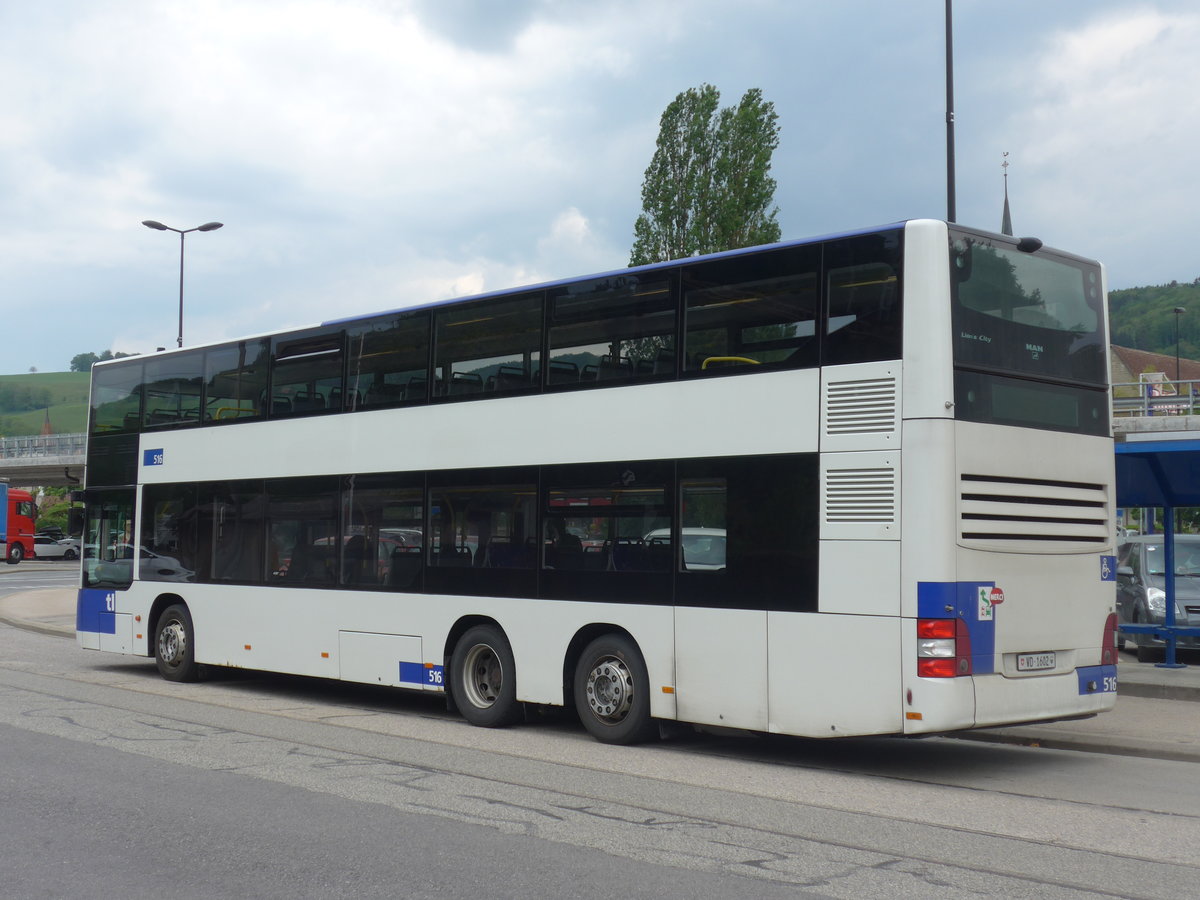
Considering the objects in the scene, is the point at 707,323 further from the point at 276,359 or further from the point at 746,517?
the point at 276,359

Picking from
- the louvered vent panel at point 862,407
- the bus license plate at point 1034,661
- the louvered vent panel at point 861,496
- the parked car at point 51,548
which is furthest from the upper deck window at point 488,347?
the parked car at point 51,548

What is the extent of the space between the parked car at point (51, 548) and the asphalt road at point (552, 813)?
6045 cm

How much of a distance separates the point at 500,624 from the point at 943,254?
5264 mm

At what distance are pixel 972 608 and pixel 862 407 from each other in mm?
1604

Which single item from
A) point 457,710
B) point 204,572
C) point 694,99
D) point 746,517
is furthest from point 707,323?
point 694,99

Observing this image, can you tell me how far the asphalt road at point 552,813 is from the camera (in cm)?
611

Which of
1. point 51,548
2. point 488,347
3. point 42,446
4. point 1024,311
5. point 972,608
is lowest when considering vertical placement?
point 972,608

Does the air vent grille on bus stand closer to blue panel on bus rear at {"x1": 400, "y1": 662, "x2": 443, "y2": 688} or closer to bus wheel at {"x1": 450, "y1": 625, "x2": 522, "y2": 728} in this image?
bus wheel at {"x1": 450, "y1": 625, "x2": 522, "y2": 728}

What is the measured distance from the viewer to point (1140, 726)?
11609 mm

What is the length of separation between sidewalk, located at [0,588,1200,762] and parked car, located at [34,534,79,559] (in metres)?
62.7

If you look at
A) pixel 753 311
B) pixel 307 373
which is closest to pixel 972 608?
pixel 753 311

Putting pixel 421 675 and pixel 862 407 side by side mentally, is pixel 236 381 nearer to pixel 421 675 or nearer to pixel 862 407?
pixel 421 675

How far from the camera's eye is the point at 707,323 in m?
10.2

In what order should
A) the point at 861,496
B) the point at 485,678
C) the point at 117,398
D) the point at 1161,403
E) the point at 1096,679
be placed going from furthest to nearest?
the point at 1161,403 < the point at 117,398 < the point at 485,678 < the point at 1096,679 < the point at 861,496
